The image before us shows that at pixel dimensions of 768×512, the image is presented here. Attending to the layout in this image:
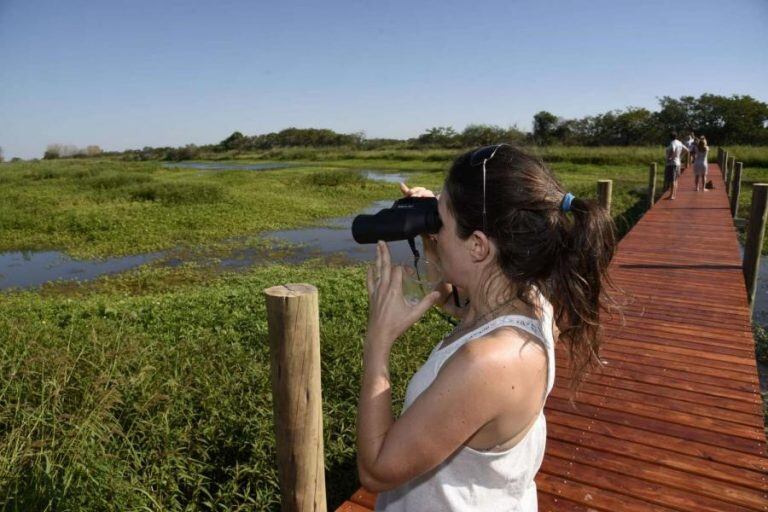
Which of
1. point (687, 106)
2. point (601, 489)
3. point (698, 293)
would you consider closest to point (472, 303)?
point (601, 489)

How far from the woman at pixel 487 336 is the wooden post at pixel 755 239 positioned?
5.40 m

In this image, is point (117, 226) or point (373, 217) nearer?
point (373, 217)

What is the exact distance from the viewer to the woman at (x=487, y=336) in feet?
3.01

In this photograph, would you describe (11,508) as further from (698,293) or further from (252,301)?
(698,293)

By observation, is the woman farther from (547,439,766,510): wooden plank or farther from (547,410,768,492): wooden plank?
(547,410,768,492): wooden plank

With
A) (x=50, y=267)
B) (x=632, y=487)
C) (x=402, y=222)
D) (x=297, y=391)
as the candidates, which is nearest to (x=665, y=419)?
(x=632, y=487)

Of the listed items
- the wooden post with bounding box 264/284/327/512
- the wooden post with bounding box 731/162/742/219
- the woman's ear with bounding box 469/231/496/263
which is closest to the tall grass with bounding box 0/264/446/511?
the wooden post with bounding box 264/284/327/512

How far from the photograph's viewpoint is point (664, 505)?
2.08m

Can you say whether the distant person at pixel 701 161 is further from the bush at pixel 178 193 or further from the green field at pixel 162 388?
the bush at pixel 178 193

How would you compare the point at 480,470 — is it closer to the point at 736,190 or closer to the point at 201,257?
the point at 201,257

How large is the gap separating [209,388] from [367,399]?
8.04 feet

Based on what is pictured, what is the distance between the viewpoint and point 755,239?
5.50 meters

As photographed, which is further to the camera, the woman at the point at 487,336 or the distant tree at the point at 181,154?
the distant tree at the point at 181,154

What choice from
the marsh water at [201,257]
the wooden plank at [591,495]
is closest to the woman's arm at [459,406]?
the wooden plank at [591,495]
